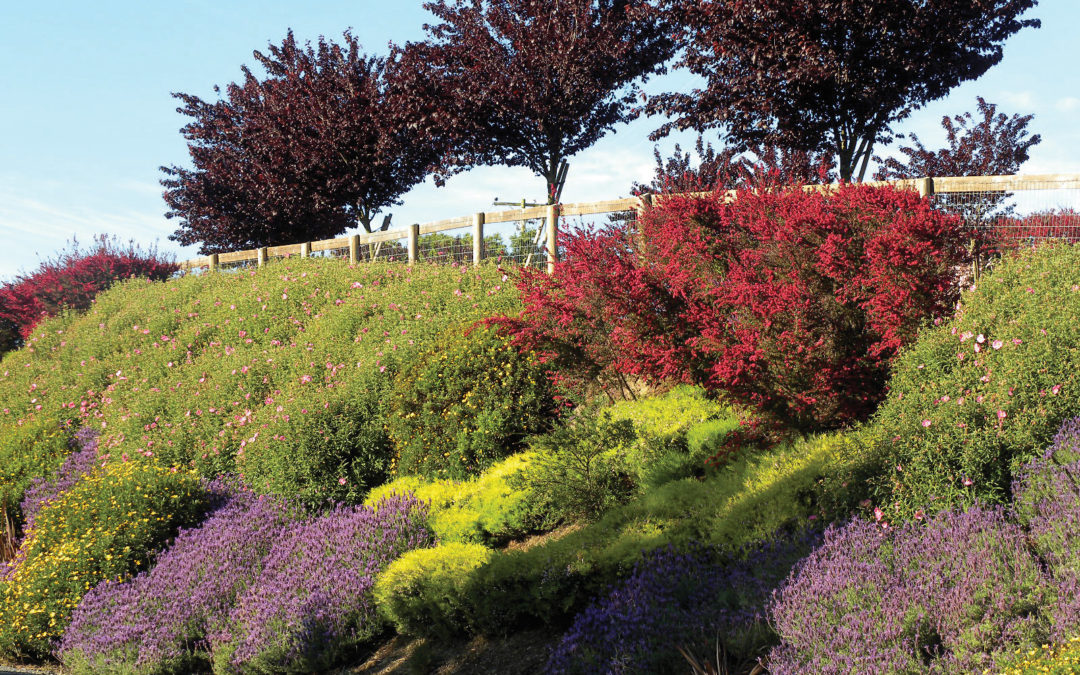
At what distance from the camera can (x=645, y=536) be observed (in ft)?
19.3

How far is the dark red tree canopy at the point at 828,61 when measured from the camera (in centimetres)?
1358

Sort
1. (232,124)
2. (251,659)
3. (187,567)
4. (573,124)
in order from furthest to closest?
1. (232,124)
2. (573,124)
3. (187,567)
4. (251,659)

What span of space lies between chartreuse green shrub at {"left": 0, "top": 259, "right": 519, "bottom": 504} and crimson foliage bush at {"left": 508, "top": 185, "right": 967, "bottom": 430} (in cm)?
246

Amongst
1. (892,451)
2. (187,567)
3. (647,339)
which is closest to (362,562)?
(187,567)

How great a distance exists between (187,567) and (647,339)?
4599mm

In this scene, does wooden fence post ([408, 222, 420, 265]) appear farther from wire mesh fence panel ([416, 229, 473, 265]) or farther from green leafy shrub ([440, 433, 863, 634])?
green leafy shrub ([440, 433, 863, 634])

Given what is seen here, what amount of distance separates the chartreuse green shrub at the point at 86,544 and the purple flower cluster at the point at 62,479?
124 cm

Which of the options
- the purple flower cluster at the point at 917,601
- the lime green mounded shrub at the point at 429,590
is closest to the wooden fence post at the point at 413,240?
the lime green mounded shrub at the point at 429,590

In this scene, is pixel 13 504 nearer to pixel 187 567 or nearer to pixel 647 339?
pixel 187 567

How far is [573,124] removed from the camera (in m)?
19.8

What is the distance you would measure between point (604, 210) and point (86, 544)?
6.89 m

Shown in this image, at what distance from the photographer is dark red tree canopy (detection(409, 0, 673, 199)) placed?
19.0 meters

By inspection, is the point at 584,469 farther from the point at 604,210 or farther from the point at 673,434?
the point at 604,210

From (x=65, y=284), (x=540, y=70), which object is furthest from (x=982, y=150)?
(x=65, y=284)
